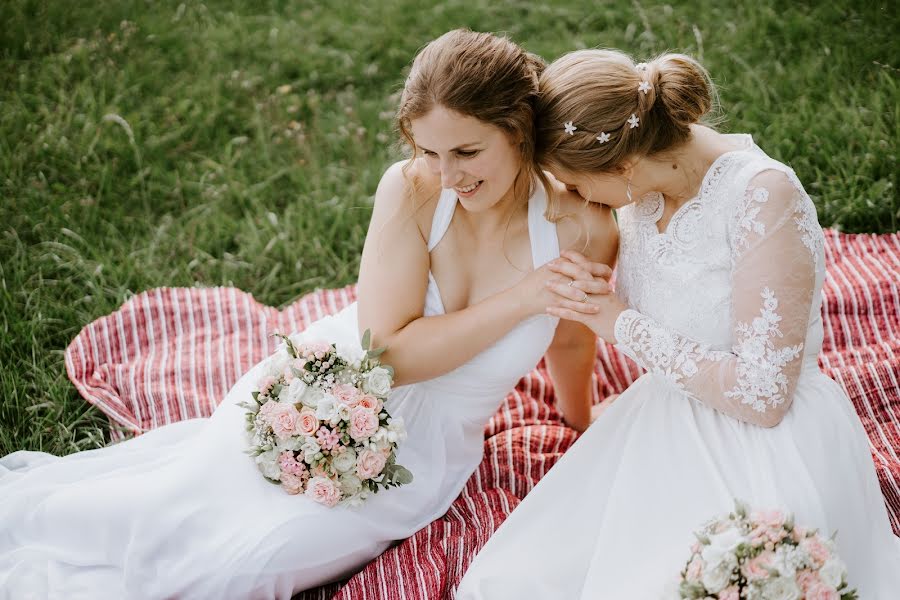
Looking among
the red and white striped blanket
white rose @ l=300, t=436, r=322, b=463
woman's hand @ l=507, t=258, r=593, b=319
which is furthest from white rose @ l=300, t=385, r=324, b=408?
woman's hand @ l=507, t=258, r=593, b=319

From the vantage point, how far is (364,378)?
10.6ft

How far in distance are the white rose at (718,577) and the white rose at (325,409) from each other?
131 cm

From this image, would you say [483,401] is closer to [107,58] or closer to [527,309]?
[527,309]

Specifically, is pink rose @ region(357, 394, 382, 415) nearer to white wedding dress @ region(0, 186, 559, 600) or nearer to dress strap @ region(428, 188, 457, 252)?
white wedding dress @ region(0, 186, 559, 600)

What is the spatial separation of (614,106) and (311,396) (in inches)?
54.2

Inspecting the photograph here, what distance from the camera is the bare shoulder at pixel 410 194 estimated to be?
3453 mm

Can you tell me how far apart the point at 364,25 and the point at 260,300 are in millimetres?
2724

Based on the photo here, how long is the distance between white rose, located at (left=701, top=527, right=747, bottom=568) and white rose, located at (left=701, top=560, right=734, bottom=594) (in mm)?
10

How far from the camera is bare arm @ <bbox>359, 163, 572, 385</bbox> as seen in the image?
11.2ft

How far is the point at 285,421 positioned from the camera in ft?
10.4

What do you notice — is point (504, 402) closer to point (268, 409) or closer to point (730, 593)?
point (268, 409)

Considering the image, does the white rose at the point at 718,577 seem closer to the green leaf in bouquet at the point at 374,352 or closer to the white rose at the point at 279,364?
the green leaf in bouquet at the point at 374,352

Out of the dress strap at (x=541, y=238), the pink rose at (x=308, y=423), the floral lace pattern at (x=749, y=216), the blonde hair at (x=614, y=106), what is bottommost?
the pink rose at (x=308, y=423)

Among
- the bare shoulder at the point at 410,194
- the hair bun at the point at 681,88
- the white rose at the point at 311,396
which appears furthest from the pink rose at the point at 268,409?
the hair bun at the point at 681,88
